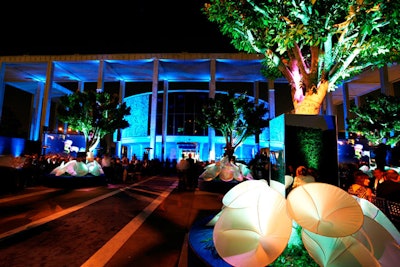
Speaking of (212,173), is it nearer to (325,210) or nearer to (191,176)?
(191,176)

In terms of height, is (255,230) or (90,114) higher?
(90,114)

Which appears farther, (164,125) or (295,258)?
(164,125)

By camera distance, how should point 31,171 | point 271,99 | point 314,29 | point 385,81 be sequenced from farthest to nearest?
point 271,99, point 385,81, point 31,171, point 314,29

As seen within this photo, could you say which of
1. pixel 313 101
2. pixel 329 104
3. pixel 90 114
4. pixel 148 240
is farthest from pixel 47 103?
pixel 329 104

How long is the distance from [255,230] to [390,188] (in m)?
3.72

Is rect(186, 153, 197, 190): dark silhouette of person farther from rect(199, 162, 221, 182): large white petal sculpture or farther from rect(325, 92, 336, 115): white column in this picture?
rect(325, 92, 336, 115): white column

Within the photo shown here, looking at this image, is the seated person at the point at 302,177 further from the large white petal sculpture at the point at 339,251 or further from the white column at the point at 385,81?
the white column at the point at 385,81

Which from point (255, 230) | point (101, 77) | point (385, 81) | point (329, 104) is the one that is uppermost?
point (101, 77)

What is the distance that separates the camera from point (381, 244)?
239cm

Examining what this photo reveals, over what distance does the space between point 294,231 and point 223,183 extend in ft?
24.6

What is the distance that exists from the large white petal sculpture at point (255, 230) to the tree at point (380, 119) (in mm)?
19836

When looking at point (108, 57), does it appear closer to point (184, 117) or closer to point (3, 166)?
point (184, 117)

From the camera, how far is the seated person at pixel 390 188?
430 cm

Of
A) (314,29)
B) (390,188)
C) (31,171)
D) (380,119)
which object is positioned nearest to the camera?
(314,29)
